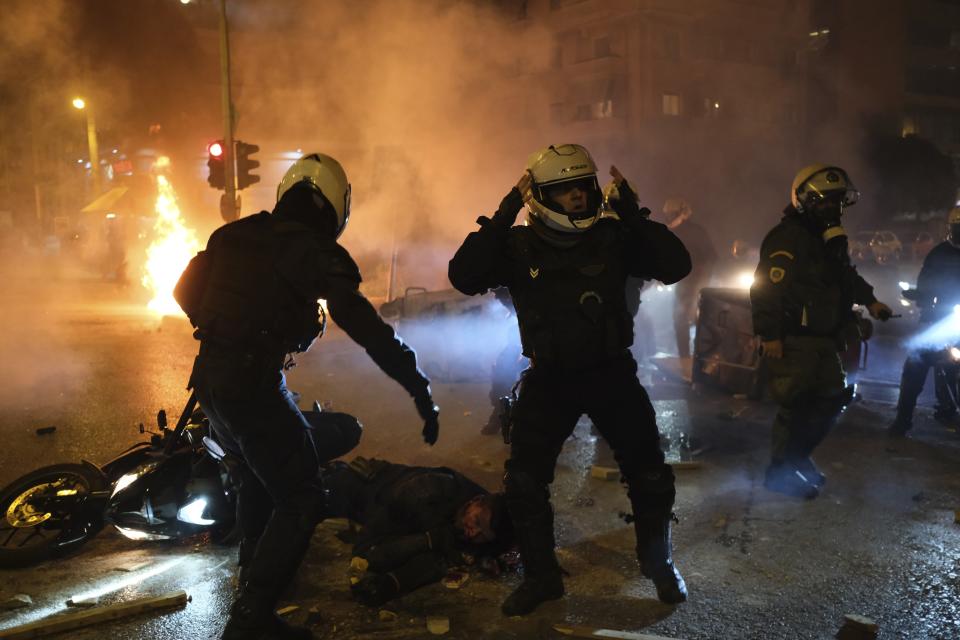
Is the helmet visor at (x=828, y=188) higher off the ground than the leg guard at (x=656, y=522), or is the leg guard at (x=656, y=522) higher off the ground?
the helmet visor at (x=828, y=188)

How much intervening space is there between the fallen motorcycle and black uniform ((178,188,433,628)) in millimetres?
709

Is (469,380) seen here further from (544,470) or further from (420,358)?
(544,470)

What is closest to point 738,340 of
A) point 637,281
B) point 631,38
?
point 637,281

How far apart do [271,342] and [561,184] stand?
4.10ft

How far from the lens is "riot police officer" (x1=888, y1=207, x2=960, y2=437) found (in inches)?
205

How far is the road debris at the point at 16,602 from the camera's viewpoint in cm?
314

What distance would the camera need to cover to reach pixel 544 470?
311 centimetres

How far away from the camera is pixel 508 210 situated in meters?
2.91

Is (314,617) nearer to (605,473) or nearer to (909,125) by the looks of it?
(605,473)

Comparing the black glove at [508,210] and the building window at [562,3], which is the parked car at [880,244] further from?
the building window at [562,3]

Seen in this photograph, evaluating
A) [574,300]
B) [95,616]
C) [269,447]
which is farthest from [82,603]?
[574,300]

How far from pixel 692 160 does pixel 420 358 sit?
915 inches

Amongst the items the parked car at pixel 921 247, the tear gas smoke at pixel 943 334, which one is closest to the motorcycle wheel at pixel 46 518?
the tear gas smoke at pixel 943 334

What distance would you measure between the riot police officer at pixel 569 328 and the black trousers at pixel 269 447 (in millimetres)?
787
